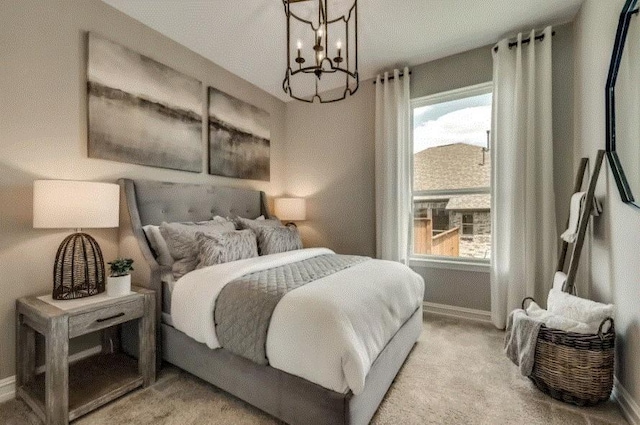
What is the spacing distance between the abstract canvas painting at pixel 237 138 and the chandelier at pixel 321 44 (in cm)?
74

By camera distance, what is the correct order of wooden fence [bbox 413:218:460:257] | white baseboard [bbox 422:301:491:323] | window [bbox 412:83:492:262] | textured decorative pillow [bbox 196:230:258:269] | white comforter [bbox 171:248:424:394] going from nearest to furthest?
1. white comforter [bbox 171:248:424:394]
2. textured decorative pillow [bbox 196:230:258:269]
3. white baseboard [bbox 422:301:491:323]
4. window [bbox 412:83:492:262]
5. wooden fence [bbox 413:218:460:257]

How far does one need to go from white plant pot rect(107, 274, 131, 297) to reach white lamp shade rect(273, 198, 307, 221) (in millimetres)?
2137

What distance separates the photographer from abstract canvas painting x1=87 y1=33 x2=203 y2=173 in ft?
7.14

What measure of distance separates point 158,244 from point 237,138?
1.62 meters

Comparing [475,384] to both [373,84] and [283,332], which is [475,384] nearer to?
[283,332]

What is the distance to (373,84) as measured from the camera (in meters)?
3.48

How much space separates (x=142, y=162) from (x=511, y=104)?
11.1 feet

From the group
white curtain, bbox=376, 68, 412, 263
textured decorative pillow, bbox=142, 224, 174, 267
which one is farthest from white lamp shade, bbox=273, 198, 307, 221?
textured decorative pillow, bbox=142, 224, 174, 267

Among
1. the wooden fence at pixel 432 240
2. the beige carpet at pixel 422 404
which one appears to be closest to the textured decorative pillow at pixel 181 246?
the beige carpet at pixel 422 404

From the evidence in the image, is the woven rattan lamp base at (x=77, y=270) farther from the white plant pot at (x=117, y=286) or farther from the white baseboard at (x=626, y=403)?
the white baseboard at (x=626, y=403)

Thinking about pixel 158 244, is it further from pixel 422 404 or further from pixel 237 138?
pixel 422 404

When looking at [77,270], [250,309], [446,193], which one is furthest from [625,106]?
[77,270]

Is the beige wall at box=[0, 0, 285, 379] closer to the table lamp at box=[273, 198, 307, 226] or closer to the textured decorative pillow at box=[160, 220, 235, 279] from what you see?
the textured decorative pillow at box=[160, 220, 235, 279]

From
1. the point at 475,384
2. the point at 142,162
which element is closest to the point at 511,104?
the point at 475,384
